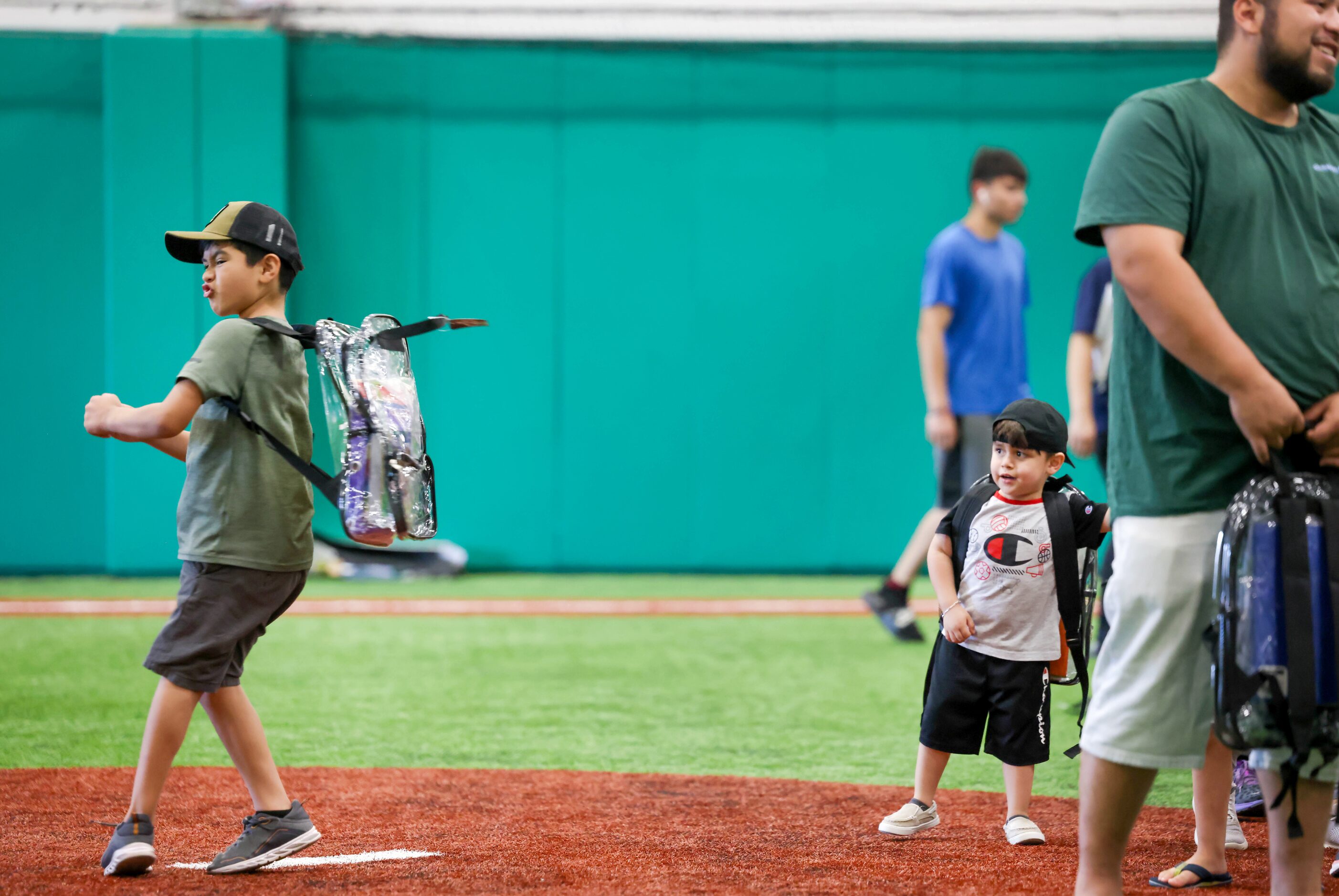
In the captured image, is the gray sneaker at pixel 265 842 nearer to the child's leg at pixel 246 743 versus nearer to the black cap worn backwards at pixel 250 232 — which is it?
the child's leg at pixel 246 743

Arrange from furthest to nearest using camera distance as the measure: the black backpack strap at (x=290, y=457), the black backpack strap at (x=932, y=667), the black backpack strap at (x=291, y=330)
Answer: the black backpack strap at (x=932, y=667) < the black backpack strap at (x=291, y=330) < the black backpack strap at (x=290, y=457)

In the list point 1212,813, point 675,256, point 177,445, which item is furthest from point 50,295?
point 1212,813

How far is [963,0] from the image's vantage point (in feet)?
35.2

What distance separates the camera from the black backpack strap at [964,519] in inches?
141

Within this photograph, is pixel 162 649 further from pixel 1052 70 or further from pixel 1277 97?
pixel 1052 70

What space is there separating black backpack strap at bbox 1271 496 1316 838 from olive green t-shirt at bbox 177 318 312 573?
212 cm

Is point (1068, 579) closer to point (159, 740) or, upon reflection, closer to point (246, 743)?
point (246, 743)

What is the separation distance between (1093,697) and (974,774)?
1.99m

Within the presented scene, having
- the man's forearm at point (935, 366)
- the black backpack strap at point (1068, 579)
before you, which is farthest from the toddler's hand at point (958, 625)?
the man's forearm at point (935, 366)

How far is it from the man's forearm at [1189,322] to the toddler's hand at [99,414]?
2.20m

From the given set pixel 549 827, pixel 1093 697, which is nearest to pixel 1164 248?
pixel 1093 697

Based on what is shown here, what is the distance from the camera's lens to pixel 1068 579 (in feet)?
11.3

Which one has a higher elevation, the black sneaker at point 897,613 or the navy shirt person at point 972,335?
the navy shirt person at point 972,335

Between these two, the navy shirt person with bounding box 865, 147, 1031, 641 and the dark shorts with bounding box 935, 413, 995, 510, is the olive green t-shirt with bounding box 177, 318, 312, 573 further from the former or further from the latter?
the dark shorts with bounding box 935, 413, 995, 510
